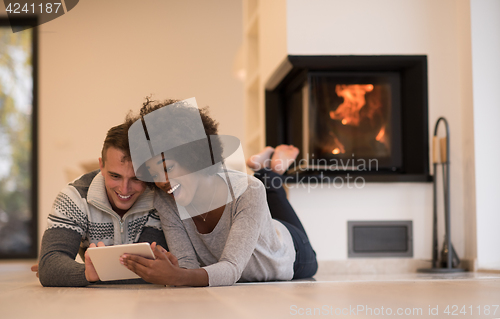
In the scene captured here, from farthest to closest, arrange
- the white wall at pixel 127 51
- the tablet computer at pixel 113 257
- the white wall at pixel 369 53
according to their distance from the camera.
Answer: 1. the white wall at pixel 369 53
2. the white wall at pixel 127 51
3. the tablet computer at pixel 113 257

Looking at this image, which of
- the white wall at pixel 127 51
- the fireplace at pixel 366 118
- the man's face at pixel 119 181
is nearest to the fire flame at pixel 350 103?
the fireplace at pixel 366 118

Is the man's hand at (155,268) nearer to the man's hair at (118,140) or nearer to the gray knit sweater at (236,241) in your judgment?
the gray knit sweater at (236,241)

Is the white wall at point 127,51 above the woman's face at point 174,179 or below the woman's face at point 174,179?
above

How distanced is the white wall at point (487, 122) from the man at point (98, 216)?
181 centimetres

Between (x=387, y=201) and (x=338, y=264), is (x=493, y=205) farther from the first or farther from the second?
(x=338, y=264)

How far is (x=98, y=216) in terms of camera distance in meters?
1.65

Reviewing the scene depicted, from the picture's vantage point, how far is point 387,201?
2834 millimetres

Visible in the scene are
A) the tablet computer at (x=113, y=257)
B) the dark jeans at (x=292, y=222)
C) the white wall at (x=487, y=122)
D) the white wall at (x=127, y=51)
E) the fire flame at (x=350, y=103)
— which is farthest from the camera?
the fire flame at (x=350, y=103)

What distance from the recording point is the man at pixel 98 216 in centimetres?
153

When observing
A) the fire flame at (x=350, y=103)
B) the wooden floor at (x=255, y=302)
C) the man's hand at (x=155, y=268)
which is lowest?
the wooden floor at (x=255, y=302)

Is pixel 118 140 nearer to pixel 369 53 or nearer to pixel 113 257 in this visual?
pixel 113 257

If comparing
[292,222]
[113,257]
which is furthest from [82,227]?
[292,222]

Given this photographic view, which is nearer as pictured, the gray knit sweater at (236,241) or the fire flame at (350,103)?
the gray knit sweater at (236,241)

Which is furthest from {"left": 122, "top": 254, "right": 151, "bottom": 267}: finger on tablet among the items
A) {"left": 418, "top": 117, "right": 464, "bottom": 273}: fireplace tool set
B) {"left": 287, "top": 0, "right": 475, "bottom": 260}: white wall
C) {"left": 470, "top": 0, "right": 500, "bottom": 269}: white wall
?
{"left": 470, "top": 0, "right": 500, "bottom": 269}: white wall
